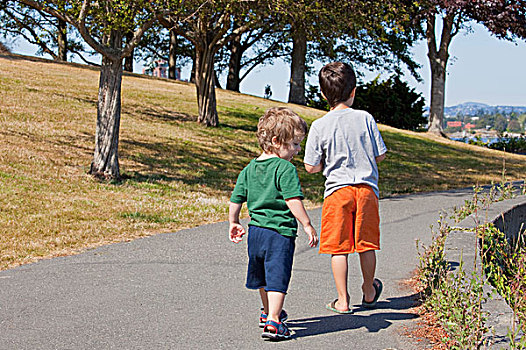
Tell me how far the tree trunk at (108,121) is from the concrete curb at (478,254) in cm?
663

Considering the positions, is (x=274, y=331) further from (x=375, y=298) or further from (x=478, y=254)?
(x=478, y=254)

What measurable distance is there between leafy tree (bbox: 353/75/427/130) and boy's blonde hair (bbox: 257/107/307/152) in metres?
25.8

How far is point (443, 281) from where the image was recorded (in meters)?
4.12

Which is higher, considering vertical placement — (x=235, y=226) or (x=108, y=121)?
(x=108, y=121)

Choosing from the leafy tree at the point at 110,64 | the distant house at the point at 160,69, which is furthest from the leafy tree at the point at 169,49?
the leafy tree at the point at 110,64

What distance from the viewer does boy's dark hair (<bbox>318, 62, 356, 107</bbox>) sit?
435 centimetres

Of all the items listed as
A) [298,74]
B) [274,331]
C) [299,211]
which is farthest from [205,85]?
[274,331]

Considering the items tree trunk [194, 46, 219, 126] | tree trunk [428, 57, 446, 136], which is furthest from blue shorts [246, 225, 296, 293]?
tree trunk [428, 57, 446, 136]

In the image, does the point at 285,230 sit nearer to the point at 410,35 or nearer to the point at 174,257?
the point at 174,257

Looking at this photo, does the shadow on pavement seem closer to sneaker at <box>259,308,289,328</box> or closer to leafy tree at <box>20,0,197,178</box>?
sneaker at <box>259,308,289,328</box>

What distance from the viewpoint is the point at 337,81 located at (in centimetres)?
435

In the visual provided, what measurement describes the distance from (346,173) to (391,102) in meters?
26.1

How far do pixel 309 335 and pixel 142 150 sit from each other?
10.3 meters

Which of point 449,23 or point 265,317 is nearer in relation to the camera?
point 265,317
